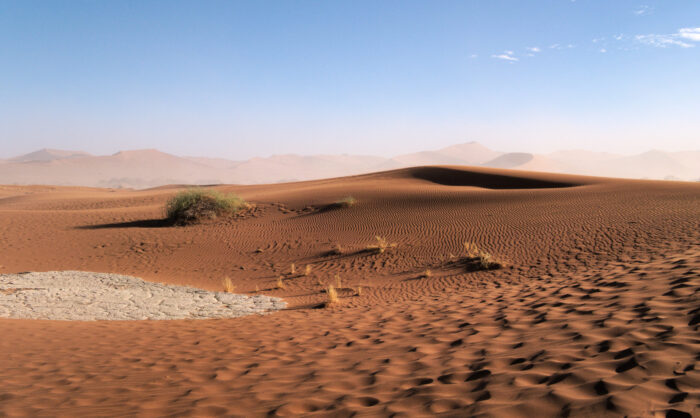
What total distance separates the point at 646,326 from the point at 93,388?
5.53 meters

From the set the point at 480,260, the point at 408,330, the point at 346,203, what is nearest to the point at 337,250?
the point at 480,260

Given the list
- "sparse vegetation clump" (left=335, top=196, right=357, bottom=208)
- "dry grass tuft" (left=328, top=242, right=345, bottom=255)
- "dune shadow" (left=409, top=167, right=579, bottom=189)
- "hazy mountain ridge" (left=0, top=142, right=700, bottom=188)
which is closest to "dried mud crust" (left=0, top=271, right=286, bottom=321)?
"dry grass tuft" (left=328, top=242, right=345, bottom=255)

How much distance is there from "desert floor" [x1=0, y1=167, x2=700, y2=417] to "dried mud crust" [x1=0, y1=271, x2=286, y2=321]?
0.74 metres

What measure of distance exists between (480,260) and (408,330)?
629 cm

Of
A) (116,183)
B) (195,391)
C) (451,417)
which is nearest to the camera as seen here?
(451,417)

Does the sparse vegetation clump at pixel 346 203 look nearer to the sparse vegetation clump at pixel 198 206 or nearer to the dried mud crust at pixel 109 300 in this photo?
the sparse vegetation clump at pixel 198 206

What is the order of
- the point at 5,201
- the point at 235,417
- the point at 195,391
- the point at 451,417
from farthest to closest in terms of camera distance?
the point at 5,201 < the point at 195,391 < the point at 235,417 < the point at 451,417

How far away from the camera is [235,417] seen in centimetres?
299

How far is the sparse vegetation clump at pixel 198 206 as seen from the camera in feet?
59.5

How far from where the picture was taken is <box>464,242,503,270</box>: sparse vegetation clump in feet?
35.1

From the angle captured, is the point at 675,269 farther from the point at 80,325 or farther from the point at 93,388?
the point at 80,325

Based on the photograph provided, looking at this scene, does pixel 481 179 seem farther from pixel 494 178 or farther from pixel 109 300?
pixel 109 300

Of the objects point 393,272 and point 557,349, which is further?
point 393,272

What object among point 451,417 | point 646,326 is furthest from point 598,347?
point 451,417
